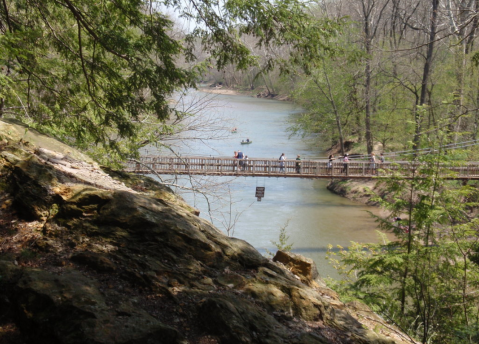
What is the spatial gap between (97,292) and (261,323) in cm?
133

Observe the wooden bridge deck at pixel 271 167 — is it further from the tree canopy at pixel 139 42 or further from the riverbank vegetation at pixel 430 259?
the tree canopy at pixel 139 42

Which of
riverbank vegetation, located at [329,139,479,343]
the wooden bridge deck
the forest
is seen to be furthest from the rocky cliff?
the wooden bridge deck

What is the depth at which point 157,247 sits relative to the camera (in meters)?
4.16

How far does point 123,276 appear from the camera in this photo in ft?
11.9

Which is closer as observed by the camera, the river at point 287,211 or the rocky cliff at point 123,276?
the rocky cliff at point 123,276

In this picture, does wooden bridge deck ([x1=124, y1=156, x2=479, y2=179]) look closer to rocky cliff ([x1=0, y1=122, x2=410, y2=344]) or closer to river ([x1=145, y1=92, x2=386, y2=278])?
river ([x1=145, y1=92, x2=386, y2=278])

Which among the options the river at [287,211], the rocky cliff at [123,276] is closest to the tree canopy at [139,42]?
the rocky cliff at [123,276]

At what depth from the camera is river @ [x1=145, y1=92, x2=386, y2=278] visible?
15.6 m

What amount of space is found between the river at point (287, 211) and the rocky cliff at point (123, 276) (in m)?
6.29

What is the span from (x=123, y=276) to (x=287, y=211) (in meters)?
16.3

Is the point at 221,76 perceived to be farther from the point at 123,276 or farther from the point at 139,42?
the point at 123,276

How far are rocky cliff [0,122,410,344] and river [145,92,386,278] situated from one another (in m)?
6.29

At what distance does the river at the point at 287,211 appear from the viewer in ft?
51.2

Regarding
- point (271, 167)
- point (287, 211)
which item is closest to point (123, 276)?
point (271, 167)
